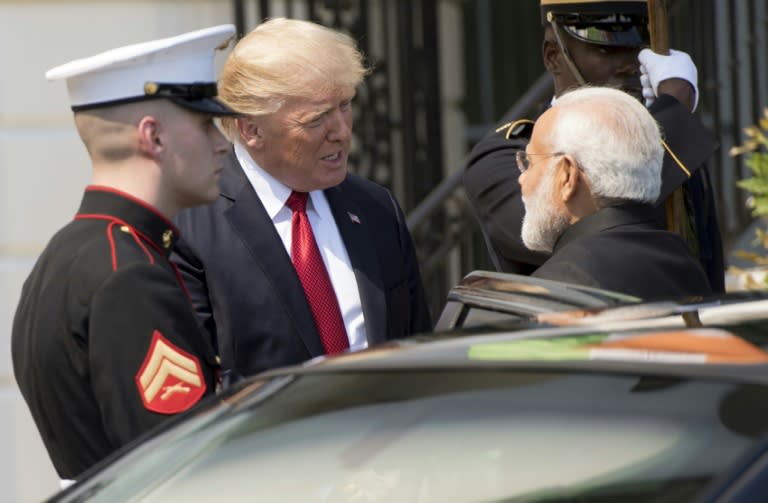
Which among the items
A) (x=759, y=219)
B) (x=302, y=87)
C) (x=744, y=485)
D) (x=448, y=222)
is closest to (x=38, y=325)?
(x=302, y=87)

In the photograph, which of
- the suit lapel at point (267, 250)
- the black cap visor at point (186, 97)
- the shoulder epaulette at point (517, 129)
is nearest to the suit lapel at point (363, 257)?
the suit lapel at point (267, 250)

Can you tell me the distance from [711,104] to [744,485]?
5.14 meters

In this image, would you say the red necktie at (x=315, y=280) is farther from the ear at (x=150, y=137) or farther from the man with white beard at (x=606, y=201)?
the ear at (x=150, y=137)

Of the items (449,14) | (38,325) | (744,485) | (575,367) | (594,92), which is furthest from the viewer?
(449,14)

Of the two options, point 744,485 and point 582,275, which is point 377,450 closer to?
point 744,485

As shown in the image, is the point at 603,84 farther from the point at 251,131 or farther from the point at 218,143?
the point at 218,143

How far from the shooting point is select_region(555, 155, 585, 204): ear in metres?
3.08

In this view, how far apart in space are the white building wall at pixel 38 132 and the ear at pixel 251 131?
3.01 metres

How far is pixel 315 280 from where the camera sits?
347 cm

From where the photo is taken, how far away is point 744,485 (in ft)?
5.57

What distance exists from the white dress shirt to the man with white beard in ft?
1.65

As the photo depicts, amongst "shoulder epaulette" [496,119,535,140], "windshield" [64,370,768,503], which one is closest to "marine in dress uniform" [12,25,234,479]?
"windshield" [64,370,768,503]

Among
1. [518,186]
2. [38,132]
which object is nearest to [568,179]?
[518,186]

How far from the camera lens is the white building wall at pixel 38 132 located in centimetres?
646
